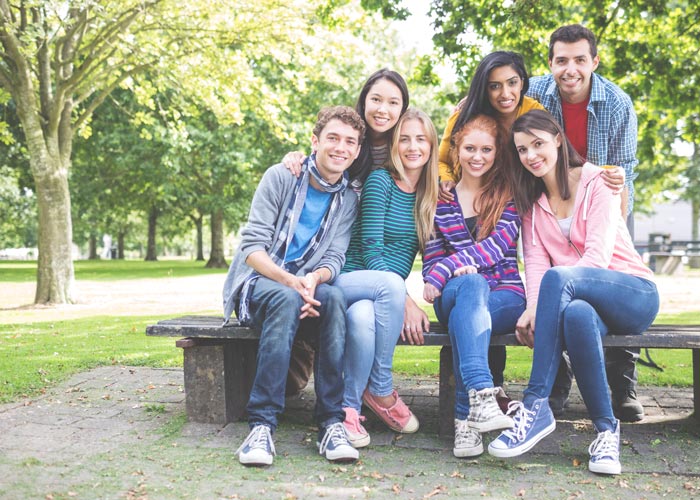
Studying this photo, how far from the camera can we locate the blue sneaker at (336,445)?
129 inches

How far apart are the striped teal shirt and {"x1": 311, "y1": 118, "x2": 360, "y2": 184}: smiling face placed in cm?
25

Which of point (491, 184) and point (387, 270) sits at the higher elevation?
point (491, 184)

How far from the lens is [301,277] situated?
12.2ft

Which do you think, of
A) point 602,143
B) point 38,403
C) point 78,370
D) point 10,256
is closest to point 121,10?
point 78,370

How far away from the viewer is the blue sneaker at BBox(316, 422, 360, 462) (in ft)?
10.7

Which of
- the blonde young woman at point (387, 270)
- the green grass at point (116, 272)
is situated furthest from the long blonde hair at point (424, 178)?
the green grass at point (116, 272)

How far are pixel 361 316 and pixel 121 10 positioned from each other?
30.8 ft

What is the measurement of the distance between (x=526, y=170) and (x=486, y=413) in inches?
60.7

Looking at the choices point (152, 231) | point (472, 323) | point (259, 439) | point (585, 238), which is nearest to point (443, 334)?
point (472, 323)

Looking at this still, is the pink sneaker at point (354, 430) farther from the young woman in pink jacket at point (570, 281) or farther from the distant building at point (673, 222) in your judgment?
the distant building at point (673, 222)

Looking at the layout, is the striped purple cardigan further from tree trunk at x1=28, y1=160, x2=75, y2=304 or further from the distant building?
the distant building

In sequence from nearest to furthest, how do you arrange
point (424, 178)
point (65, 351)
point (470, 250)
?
point (470, 250)
point (424, 178)
point (65, 351)

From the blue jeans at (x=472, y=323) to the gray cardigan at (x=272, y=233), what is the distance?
72 centimetres

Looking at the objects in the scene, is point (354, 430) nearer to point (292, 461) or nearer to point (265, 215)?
point (292, 461)
